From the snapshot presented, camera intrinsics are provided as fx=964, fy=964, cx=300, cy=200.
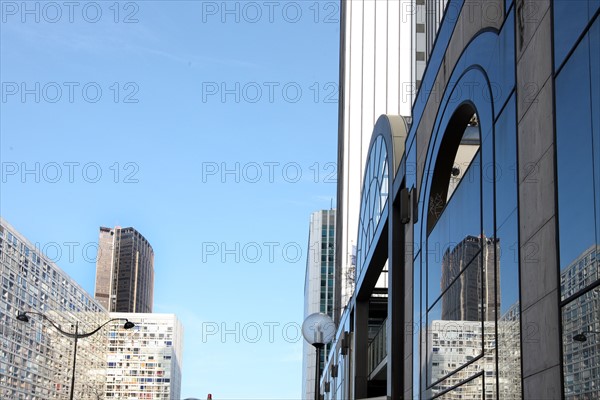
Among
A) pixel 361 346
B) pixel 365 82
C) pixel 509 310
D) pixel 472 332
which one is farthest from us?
pixel 365 82

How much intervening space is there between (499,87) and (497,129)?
62cm

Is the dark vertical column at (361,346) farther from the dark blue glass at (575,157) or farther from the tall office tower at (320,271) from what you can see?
the tall office tower at (320,271)

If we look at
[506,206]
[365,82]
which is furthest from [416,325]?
[365,82]

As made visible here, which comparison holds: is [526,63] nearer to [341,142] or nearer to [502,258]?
[502,258]

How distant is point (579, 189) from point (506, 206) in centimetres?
330

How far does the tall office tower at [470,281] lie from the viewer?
1454 centimetres

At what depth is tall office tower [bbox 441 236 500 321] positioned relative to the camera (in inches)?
572

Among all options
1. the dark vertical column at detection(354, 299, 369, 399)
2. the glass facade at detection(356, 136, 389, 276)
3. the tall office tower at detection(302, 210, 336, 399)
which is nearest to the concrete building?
the glass facade at detection(356, 136, 389, 276)

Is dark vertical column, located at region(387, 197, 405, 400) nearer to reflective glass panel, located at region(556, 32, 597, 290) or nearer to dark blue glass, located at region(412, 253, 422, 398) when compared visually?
dark blue glass, located at region(412, 253, 422, 398)

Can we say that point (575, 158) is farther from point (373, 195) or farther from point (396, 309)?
point (373, 195)

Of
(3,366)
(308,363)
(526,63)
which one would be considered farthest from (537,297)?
(3,366)

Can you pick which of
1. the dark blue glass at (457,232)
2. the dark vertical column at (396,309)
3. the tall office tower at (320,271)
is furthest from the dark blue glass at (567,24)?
the tall office tower at (320,271)

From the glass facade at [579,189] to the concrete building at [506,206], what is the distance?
21 millimetres

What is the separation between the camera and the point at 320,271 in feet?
569
